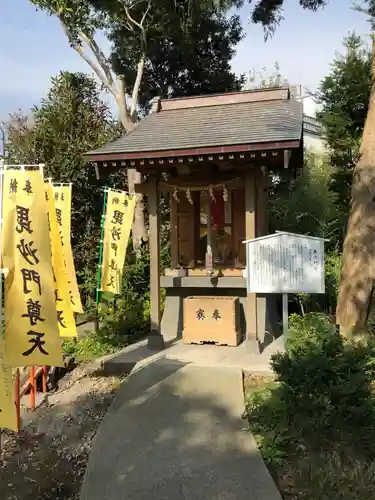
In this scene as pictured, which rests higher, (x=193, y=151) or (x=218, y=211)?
(x=193, y=151)

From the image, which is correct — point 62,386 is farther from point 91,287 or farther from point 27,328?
point 91,287

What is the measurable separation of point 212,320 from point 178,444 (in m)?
2.89

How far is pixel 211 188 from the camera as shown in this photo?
7.25 metres

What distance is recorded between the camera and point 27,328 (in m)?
4.27

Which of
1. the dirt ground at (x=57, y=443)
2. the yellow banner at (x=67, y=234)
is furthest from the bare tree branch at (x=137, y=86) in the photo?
the dirt ground at (x=57, y=443)

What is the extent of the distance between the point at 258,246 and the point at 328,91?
20.9ft

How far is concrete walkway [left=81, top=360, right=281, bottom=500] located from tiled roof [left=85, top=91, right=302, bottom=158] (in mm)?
3052

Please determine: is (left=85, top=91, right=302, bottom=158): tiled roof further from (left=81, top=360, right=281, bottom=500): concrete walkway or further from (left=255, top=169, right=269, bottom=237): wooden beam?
(left=81, top=360, right=281, bottom=500): concrete walkway

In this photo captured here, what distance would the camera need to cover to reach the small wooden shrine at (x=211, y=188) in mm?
6535

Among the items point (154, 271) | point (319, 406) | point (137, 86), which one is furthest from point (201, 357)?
point (137, 86)

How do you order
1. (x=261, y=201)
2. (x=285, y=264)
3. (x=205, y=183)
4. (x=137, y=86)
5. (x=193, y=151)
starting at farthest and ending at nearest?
(x=137, y=86) < (x=261, y=201) < (x=205, y=183) < (x=285, y=264) < (x=193, y=151)

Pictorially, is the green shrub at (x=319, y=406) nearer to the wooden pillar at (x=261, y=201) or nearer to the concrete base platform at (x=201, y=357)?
the concrete base platform at (x=201, y=357)

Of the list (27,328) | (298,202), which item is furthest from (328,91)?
(27,328)

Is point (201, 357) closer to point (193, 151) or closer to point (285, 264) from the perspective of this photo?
point (285, 264)
